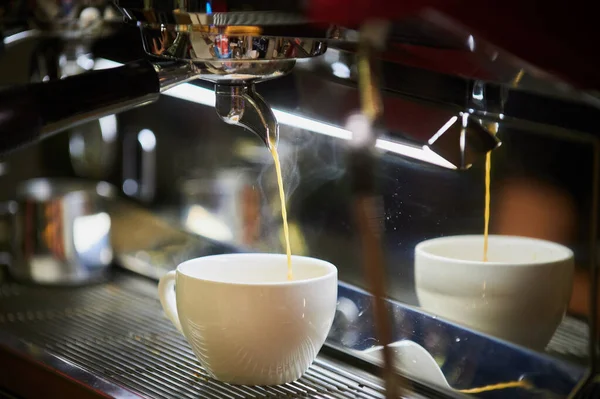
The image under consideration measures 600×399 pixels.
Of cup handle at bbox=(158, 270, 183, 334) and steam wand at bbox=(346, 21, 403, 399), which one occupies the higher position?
steam wand at bbox=(346, 21, 403, 399)

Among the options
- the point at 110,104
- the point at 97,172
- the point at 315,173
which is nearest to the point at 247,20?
the point at 110,104

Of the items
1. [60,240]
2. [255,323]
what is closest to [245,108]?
[255,323]

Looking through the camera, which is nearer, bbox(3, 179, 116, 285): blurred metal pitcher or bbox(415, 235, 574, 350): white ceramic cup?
bbox(415, 235, 574, 350): white ceramic cup

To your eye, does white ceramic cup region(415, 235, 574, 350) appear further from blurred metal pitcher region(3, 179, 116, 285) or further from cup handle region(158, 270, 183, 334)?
blurred metal pitcher region(3, 179, 116, 285)

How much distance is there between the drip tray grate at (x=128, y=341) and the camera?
1.75ft

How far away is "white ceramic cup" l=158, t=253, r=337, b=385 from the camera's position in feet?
1.69

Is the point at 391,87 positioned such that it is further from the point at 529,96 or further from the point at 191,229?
the point at 191,229

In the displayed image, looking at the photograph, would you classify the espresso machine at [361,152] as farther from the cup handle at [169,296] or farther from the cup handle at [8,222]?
the cup handle at [8,222]

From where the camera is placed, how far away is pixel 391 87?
0.57m

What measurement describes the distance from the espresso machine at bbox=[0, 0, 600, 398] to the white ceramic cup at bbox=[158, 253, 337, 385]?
2 centimetres

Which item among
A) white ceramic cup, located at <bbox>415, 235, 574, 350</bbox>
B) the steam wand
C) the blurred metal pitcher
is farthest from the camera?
the blurred metal pitcher

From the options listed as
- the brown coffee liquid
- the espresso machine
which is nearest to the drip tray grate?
the espresso machine

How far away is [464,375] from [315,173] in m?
0.19

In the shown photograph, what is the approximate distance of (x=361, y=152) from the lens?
0.33 metres
